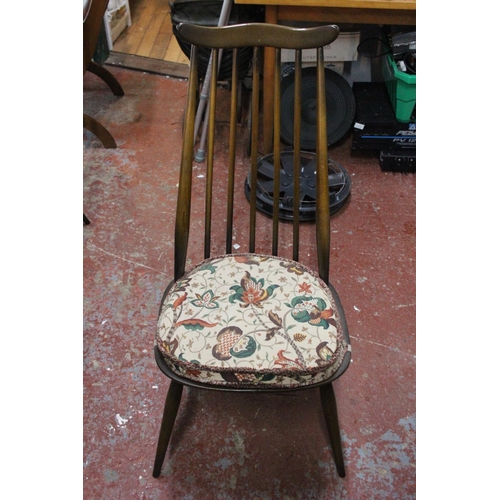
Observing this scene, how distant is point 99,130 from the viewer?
2441 millimetres

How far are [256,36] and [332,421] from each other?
3.13ft

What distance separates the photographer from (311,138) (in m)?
2.39

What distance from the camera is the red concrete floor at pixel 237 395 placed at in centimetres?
140

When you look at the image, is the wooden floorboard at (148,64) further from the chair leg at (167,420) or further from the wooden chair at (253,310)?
the chair leg at (167,420)

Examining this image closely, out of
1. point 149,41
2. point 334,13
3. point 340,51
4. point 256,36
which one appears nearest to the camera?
point 256,36

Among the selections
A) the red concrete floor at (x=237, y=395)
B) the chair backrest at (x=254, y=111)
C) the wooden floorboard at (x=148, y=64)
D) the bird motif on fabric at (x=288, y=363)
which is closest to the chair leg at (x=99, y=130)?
the red concrete floor at (x=237, y=395)

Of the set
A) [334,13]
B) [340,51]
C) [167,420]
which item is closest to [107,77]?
[340,51]

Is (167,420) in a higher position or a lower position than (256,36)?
lower

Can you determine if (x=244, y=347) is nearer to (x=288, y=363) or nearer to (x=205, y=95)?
(x=288, y=363)

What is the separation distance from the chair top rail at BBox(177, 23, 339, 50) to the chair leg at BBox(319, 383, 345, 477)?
793 mm

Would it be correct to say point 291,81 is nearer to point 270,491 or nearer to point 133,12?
point 270,491

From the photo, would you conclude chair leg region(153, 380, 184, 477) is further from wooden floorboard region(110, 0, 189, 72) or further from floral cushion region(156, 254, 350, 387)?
wooden floorboard region(110, 0, 189, 72)

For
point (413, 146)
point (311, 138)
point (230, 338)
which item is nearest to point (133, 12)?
point (311, 138)

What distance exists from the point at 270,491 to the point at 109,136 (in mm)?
1766
